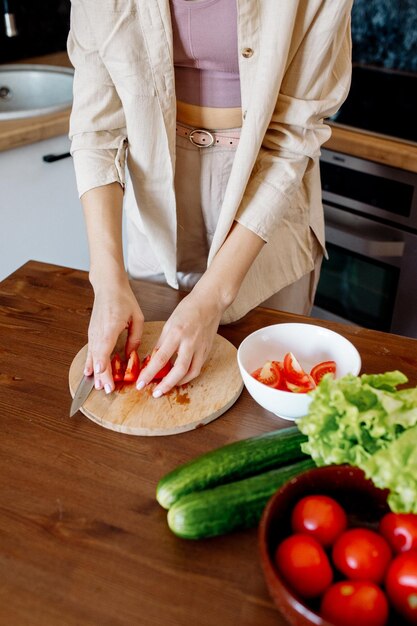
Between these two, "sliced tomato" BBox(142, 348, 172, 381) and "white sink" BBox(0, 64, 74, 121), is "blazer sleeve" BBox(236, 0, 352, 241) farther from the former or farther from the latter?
"white sink" BBox(0, 64, 74, 121)

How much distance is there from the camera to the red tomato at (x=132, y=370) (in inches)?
39.9

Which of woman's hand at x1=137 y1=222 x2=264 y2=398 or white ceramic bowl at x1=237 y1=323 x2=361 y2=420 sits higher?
woman's hand at x1=137 y1=222 x2=264 y2=398

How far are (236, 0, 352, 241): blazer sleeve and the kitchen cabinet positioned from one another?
104 centimetres

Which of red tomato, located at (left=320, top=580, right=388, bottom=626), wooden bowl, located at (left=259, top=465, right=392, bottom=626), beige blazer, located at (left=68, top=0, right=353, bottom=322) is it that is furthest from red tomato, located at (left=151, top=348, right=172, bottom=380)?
red tomato, located at (left=320, top=580, right=388, bottom=626)

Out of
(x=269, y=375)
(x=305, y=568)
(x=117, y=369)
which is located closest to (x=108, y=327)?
(x=117, y=369)

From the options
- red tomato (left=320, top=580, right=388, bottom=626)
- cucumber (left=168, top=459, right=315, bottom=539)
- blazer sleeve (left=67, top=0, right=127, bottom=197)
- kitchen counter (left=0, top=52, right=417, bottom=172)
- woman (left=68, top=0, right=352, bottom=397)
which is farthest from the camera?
kitchen counter (left=0, top=52, right=417, bottom=172)

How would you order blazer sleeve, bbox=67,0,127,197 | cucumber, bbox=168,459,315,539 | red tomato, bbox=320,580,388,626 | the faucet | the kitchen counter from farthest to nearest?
the faucet, the kitchen counter, blazer sleeve, bbox=67,0,127,197, cucumber, bbox=168,459,315,539, red tomato, bbox=320,580,388,626

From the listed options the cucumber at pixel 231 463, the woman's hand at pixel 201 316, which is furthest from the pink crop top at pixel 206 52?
the cucumber at pixel 231 463

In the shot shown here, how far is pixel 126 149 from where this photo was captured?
1297mm

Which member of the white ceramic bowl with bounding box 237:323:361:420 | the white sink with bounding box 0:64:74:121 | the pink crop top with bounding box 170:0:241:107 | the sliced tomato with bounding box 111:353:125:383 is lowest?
the white sink with bounding box 0:64:74:121

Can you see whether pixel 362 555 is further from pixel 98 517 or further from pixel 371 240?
pixel 371 240

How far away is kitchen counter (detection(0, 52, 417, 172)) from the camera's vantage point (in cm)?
186

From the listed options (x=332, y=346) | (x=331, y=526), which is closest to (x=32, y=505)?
(x=331, y=526)

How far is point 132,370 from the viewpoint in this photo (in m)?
1.02
